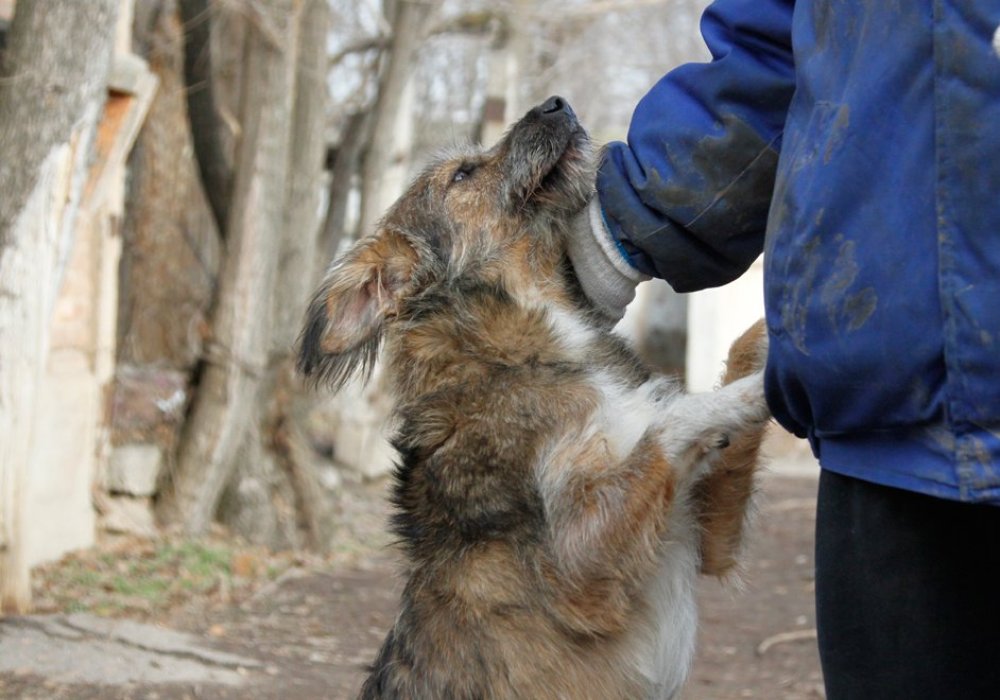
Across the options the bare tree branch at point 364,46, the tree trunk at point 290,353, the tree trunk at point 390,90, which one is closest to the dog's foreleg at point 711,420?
the tree trunk at point 290,353

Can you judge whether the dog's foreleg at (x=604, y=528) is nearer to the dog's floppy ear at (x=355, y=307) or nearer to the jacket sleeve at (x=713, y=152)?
the jacket sleeve at (x=713, y=152)

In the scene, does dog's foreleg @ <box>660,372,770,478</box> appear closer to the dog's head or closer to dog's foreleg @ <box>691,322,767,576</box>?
dog's foreleg @ <box>691,322,767,576</box>

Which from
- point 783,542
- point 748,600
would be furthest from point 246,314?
point 783,542

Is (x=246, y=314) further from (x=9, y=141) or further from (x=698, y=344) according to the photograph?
(x=698, y=344)

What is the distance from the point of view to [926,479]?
163 cm

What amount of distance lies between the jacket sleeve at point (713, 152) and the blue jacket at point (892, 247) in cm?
46

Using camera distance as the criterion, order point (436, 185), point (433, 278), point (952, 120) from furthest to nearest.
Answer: point (436, 185) → point (433, 278) → point (952, 120)

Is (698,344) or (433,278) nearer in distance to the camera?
(433,278)

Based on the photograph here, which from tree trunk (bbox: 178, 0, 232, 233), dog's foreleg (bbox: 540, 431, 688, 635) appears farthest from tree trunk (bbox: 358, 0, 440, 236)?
dog's foreleg (bbox: 540, 431, 688, 635)

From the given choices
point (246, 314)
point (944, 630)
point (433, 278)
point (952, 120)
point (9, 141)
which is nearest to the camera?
point (952, 120)

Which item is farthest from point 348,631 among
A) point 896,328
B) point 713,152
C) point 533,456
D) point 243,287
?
point 896,328

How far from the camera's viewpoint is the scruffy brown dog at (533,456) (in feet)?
9.60

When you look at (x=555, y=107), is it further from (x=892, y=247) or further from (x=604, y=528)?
(x=892, y=247)

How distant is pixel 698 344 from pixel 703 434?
1154cm
